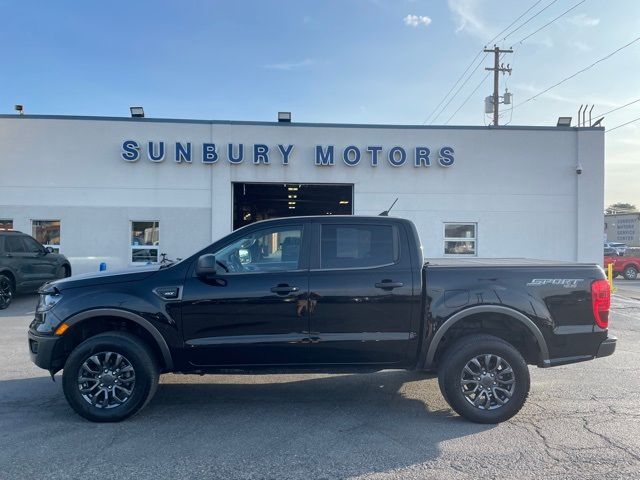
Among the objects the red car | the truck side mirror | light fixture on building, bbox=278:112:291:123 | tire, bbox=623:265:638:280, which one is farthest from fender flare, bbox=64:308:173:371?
tire, bbox=623:265:638:280

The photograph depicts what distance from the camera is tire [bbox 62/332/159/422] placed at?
15.1 feet

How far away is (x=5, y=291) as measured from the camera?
36.5ft

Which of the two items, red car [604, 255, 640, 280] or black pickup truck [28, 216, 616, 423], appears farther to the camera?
red car [604, 255, 640, 280]

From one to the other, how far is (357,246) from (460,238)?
11799 mm

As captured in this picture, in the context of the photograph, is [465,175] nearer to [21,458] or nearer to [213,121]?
[213,121]

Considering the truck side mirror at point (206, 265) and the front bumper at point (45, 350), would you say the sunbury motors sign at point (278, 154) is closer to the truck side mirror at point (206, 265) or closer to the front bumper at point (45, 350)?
the front bumper at point (45, 350)

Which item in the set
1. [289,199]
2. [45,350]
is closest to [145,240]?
[289,199]

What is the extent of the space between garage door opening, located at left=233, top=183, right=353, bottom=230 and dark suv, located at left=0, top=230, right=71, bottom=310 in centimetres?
613

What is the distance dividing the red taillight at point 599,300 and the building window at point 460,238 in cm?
1117

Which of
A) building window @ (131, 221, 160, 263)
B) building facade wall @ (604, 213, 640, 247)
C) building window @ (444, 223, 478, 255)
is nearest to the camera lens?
building window @ (131, 221, 160, 263)

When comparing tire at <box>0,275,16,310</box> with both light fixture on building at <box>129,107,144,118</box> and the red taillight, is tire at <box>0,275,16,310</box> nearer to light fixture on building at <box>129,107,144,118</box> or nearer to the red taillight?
light fixture on building at <box>129,107,144,118</box>

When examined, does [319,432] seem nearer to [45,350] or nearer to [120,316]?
[120,316]

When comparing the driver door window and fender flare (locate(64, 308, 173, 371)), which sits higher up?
the driver door window

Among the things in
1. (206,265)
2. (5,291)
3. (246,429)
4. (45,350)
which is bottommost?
(246,429)
